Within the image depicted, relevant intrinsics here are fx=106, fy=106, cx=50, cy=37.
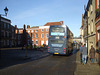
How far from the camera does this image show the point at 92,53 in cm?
984

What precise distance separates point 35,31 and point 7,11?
129ft

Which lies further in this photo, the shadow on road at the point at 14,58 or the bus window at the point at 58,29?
the bus window at the point at 58,29

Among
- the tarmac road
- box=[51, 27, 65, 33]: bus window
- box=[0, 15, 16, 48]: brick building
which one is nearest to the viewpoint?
the tarmac road

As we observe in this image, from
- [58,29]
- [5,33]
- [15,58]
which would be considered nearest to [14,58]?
[15,58]

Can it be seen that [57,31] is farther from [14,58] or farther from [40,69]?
[40,69]

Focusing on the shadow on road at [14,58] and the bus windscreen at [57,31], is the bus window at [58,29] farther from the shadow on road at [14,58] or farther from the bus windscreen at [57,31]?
the shadow on road at [14,58]

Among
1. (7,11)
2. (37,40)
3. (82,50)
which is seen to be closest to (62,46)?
(82,50)

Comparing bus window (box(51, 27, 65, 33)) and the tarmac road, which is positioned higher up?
bus window (box(51, 27, 65, 33))

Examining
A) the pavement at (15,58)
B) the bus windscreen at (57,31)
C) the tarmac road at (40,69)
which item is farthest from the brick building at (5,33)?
the tarmac road at (40,69)

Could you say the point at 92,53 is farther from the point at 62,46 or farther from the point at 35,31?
the point at 35,31

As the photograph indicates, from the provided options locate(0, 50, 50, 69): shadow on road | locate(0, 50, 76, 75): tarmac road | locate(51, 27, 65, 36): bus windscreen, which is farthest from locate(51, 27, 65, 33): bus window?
locate(0, 50, 76, 75): tarmac road

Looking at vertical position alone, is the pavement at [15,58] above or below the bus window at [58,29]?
below

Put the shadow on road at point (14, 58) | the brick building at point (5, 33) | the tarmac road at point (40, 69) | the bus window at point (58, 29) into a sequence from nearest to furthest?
the tarmac road at point (40, 69) < the shadow on road at point (14, 58) < the bus window at point (58, 29) < the brick building at point (5, 33)

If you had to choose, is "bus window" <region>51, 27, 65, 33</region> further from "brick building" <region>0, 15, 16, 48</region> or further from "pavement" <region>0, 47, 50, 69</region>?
"brick building" <region>0, 15, 16, 48</region>
